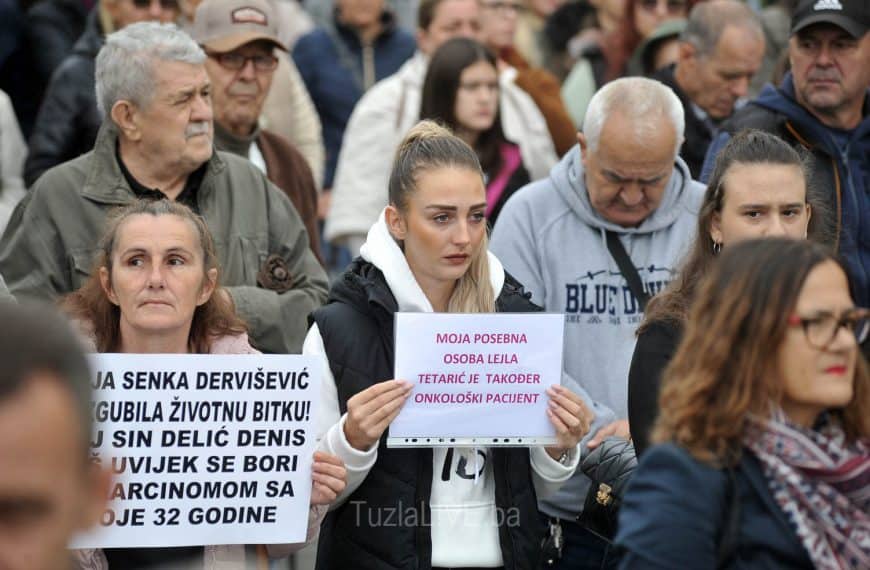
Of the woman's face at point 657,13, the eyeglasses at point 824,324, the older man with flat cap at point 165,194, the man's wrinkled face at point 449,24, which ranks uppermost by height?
the woman's face at point 657,13

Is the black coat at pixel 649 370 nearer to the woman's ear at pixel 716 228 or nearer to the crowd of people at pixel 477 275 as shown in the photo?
the crowd of people at pixel 477 275

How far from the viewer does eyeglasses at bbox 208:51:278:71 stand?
7.70 meters

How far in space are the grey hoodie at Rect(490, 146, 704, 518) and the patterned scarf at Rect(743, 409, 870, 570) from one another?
7.85ft

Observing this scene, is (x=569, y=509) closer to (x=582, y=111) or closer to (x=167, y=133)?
(x=167, y=133)

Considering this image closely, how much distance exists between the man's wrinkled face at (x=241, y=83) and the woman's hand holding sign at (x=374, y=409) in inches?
113

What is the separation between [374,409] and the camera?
4.99 m

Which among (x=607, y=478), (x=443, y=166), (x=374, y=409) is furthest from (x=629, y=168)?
(x=374, y=409)

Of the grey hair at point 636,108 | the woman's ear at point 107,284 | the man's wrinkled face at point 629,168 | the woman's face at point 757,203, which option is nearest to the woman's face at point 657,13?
the grey hair at point 636,108

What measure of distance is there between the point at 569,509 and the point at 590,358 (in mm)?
593

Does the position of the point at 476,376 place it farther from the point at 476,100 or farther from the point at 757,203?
the point at 476,100

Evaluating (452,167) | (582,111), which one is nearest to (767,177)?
(452,167)

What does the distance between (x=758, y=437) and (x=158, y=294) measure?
2313mm

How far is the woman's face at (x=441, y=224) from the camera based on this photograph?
5.39 meters

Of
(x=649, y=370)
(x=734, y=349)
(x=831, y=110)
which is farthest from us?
(x=831, y=110)
